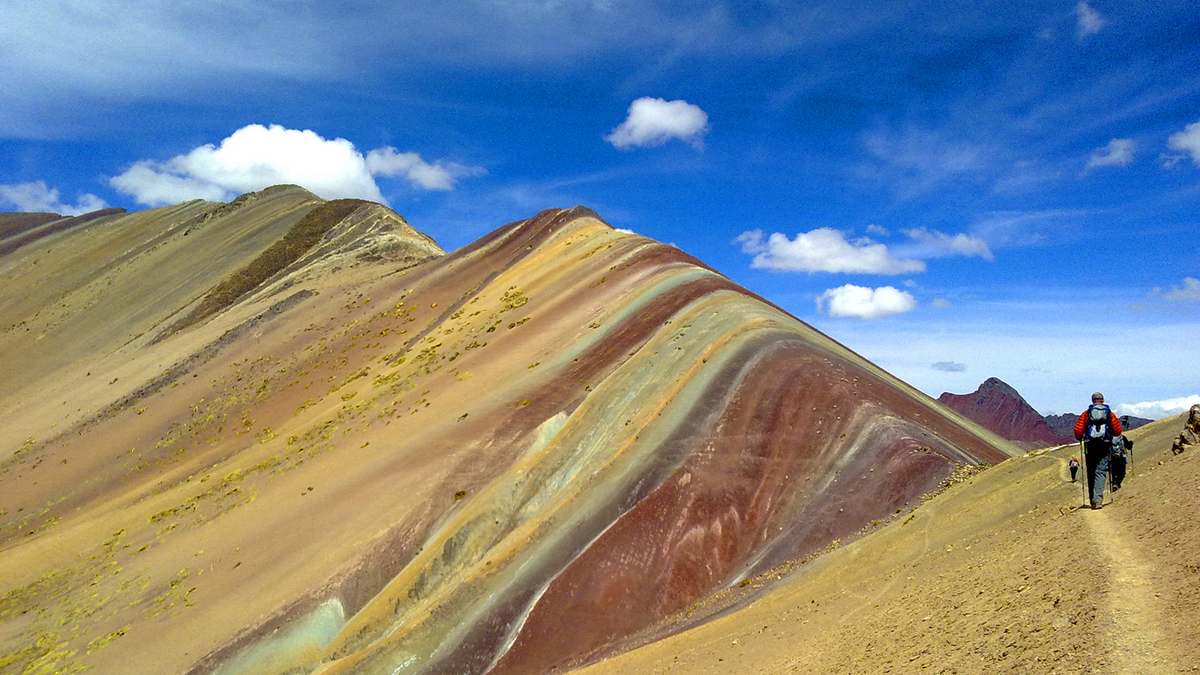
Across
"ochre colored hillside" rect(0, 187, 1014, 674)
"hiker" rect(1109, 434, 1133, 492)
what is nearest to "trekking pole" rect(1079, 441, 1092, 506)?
"hiker" rect(1109, 434, 1133, 492)

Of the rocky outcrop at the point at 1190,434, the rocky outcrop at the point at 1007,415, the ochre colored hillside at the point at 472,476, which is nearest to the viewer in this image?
the rocky outcrop at the point at 1190,434

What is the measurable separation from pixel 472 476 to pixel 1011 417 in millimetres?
79106

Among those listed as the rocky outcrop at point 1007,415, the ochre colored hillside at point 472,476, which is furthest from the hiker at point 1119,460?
the rocky outcrop at point 1007,415

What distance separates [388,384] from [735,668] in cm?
2336

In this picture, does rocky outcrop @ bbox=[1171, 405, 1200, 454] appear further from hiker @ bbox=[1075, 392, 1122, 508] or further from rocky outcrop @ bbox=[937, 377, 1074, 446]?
rocky outcrop @ bbox=[937, 377, 1074, 446]

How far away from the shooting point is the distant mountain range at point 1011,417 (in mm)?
79750

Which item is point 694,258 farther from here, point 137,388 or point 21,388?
point 21,388

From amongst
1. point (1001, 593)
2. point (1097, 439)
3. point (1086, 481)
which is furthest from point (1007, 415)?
point (1001, 593)

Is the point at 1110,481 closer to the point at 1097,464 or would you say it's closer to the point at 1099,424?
the point at 1097,464

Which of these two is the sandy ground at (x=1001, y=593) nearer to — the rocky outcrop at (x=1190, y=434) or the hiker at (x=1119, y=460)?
the hiker at (x=1119, y=460)

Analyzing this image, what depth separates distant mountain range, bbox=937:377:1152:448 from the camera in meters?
79.8

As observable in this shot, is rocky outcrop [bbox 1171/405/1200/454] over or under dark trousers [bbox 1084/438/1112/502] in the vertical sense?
over

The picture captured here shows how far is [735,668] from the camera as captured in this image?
10609 mm

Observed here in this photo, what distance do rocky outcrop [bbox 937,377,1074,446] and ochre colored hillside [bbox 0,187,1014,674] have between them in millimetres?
62683
